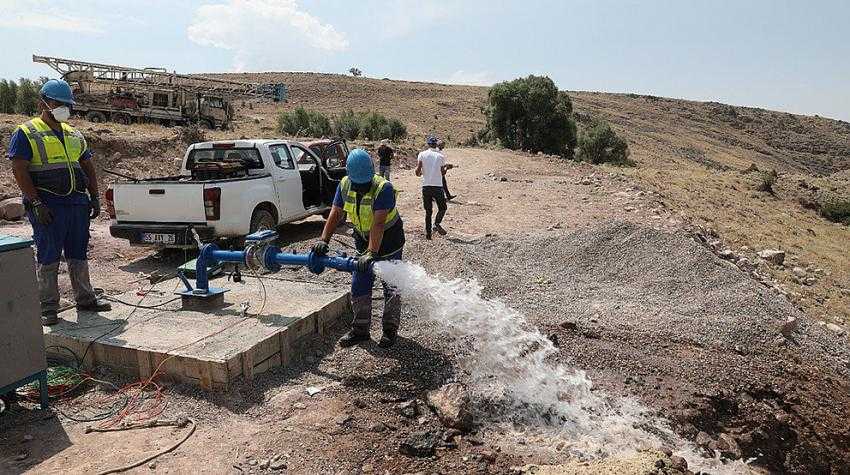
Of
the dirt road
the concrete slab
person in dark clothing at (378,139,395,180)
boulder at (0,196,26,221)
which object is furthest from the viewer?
person in dark clothing at (378,139,395,180)

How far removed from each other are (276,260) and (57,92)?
230 centimetres

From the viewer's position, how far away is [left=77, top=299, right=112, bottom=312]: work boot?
553cm

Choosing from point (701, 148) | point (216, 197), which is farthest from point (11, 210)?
point (701, 148)

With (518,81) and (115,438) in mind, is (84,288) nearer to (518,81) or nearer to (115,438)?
(115,438)

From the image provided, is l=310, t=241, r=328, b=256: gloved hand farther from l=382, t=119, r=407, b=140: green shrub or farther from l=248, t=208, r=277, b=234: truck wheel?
l=382, t=119, r=407, b=140: green shrub

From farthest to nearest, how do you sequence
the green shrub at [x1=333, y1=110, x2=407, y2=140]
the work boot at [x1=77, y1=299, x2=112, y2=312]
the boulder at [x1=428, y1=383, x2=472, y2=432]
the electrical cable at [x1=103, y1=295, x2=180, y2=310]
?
the green shrub at [x1=333, y1=110, x2=407, y2=140], the electrical cable at [x1=103, y1=295, x2=180, y2=310], the work boot at [x1=77, y1=299, x2=112, y2=312], the boulder at [x1=428, y1=383, x2=472, y2=432]

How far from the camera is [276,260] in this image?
17.3 feet

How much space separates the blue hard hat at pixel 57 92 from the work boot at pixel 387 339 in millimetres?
3251

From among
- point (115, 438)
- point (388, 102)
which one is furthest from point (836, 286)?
point (388, 102)

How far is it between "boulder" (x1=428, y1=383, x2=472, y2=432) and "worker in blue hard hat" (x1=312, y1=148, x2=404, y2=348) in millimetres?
905

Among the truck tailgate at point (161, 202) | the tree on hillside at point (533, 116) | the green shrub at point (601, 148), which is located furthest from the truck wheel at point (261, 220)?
the green shrub at point (601, 148)

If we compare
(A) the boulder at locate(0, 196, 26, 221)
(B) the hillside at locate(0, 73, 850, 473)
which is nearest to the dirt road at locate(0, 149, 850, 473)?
(B) the hillside at locate(0, 73, 850, 473)

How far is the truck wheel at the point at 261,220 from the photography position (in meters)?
8.30

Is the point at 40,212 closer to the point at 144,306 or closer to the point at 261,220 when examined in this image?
the point at 144,306
